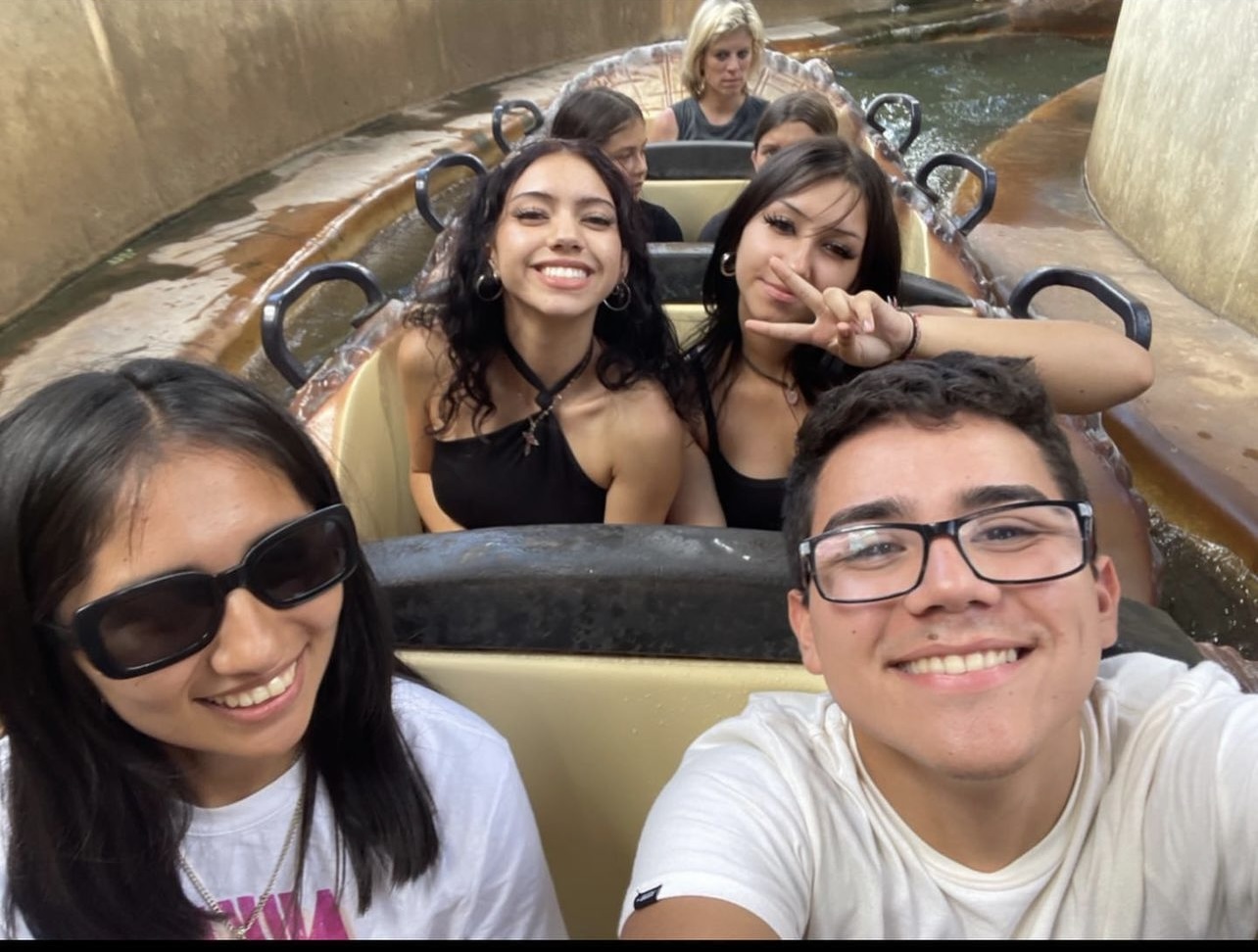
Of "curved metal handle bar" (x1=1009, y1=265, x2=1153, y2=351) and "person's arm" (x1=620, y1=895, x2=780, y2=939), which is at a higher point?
"curved metal handle bar" (x1=1009, y1=265, x2=1153, y2=351)

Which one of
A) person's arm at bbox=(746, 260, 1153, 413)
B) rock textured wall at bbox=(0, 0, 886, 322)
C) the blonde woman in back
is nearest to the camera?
person's arm at bbox=(746, 260, 1153, 413)

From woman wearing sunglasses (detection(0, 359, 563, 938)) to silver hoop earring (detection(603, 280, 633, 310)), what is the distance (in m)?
0.65

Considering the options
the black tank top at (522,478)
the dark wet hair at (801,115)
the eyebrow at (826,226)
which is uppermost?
the dark wet hair at (801,115)

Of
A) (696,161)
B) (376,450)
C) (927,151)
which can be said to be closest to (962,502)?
(376,450)

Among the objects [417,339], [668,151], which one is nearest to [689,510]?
[417,339]

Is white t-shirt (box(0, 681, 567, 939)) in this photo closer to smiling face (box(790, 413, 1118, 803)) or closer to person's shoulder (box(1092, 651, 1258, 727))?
smiling face (box(790, 413, 1118, 803))

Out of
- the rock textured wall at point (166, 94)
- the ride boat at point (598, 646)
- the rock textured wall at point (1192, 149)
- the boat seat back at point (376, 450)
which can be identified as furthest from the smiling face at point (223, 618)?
the rock textured wall at point (166, 94)

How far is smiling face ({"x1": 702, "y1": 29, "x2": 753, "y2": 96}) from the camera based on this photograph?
237 centimetres

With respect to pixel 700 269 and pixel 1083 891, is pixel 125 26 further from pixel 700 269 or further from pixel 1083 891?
pixel 1083 891

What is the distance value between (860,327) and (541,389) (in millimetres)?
423

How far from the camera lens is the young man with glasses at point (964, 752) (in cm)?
57

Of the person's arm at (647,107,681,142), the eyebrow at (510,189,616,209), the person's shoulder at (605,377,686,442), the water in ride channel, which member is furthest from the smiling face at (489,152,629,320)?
the person's arm at (647,107,681,142)

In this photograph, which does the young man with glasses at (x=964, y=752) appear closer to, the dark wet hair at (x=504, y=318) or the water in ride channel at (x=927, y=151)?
the dark wet hair at (x=504, y=318)

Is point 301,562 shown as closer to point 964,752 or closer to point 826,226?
point 964,752
